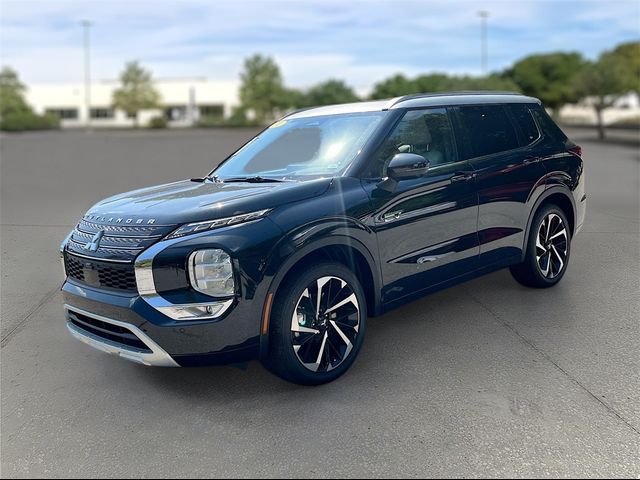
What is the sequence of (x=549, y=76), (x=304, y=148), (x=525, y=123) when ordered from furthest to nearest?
(x=549, y=76) → (x=525, y=123) → (x=304, y=148)

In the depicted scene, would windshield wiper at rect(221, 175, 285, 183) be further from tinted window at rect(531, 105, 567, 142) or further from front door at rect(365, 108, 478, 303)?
tinted window at rect(531, 105, 567, 142)

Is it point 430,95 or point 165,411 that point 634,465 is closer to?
point 165,411

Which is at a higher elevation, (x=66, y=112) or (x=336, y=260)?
(x=66, y=112)

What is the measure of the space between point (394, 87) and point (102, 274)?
72269 millimetres

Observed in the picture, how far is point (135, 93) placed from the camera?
81.8m

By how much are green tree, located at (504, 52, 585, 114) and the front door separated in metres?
75.5

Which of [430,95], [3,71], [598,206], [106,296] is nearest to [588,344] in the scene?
[430,95]

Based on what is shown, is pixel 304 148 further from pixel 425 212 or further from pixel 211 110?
pixel 211 110

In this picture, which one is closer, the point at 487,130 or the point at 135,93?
the point at 487,130

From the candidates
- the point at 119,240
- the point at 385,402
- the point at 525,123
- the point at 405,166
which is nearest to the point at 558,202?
the point at 525,123

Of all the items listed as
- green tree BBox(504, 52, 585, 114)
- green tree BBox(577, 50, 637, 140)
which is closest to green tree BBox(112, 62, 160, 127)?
green tree BBox(504, 52, 585, 114)

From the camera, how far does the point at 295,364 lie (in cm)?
391

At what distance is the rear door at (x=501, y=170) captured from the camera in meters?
5.30

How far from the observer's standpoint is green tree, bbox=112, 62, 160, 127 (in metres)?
81.1
